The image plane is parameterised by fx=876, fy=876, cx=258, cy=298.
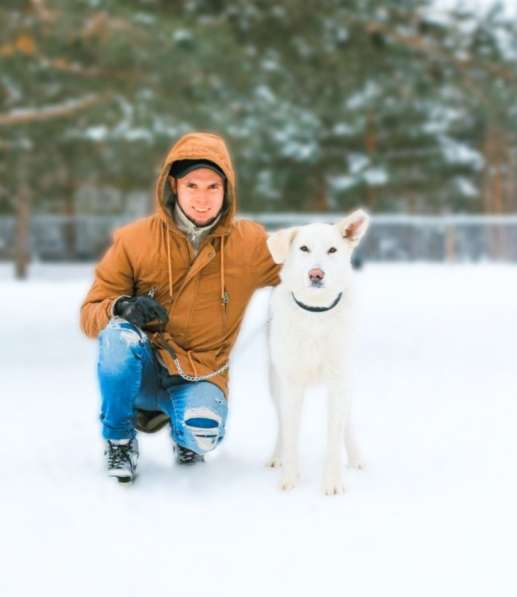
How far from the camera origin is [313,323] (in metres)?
2.75

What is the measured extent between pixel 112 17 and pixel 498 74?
4002 millimetres

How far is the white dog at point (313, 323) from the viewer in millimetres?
A: 2674

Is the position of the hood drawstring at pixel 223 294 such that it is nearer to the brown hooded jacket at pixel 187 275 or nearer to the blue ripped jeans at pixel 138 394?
the brown hooded jacket at pixel 187 275

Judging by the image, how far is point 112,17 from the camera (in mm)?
8438

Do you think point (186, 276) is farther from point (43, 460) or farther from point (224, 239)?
point (43, 460)

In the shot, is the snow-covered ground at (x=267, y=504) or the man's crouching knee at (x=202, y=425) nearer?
the snow-covered ground at (x=267, y=504)

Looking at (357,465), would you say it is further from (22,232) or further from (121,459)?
(22,232)

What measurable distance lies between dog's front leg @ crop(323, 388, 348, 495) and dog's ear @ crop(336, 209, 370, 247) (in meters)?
0.49

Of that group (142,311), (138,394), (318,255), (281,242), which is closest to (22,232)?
(138,394)

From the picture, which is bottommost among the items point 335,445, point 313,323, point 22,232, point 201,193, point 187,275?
point 22,232

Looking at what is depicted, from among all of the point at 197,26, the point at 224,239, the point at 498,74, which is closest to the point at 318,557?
the point at 224,239

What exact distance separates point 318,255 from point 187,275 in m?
0.49

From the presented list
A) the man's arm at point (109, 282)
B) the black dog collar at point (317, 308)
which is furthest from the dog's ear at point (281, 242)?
the man's arm at point (109, 282)

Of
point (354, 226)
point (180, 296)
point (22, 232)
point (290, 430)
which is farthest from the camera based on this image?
point (22, 232)
